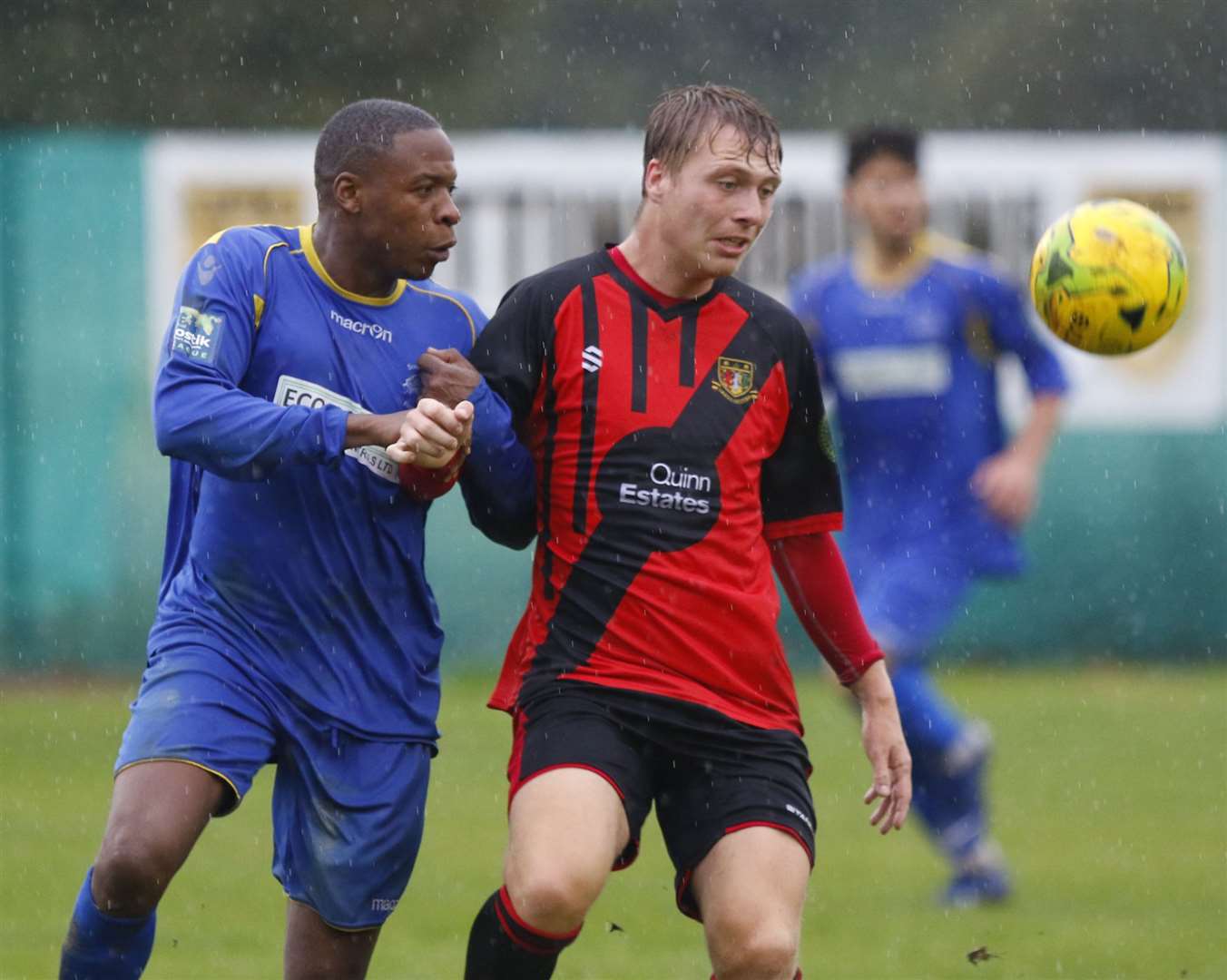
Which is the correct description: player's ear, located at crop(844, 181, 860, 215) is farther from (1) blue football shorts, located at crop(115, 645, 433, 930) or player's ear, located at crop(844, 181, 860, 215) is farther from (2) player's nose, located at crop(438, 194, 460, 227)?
(1) blue football shorts, located at crop(115, 645, 433, 930)

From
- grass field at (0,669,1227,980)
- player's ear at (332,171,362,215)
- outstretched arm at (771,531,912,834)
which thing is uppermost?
player's ear at (332,171,362,215)

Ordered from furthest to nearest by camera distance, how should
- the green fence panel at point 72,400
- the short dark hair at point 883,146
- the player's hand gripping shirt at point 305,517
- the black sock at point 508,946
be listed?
the green fence panel at point 72,400
the short dark hair at point 883,146
the player's hand gripping shirt at point 305,517
the black sock at point 508,946

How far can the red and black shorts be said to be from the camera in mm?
4250

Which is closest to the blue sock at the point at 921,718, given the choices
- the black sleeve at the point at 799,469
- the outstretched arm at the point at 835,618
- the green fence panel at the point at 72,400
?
the outstretched arm at the point at 835,618

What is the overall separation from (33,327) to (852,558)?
6.60 meters

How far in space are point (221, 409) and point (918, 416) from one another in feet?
13.3

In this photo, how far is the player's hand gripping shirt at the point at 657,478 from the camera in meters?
4.38

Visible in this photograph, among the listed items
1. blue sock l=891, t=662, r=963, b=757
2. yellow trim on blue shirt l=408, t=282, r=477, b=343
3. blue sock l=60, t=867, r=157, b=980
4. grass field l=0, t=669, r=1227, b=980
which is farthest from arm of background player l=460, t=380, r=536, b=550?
blue sock l=891, t=662, r=963, b=757

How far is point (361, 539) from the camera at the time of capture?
4.55 m

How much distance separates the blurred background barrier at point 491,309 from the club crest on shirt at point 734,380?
8288mm

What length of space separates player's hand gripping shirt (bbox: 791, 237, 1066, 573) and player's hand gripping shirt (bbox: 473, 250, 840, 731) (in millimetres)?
3106

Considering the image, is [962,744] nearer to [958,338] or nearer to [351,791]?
[958,338]

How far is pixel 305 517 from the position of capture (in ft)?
14.8

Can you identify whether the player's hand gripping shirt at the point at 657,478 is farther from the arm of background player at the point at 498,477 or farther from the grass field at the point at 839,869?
the grass field at the point at 839,869
